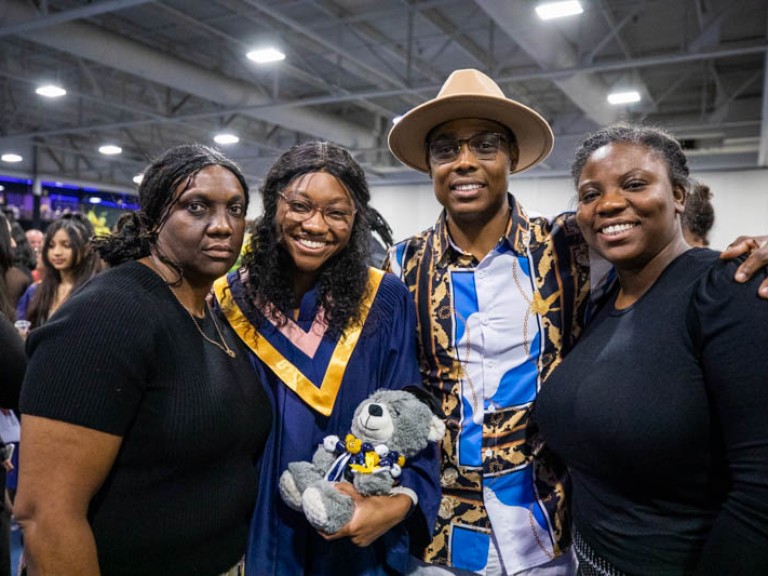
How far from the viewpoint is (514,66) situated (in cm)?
967

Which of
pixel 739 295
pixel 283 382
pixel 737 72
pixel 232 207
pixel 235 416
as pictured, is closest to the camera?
pixel 739 295

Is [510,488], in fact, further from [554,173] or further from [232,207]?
[554,173]

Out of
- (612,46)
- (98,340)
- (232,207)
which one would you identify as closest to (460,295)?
(232,207)

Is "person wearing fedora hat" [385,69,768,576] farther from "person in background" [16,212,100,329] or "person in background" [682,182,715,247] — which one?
"person in background" [16,212,100,329]

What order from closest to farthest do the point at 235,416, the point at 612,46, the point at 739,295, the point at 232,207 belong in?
the point at 739,295, the point at 235,416, the point at 232,207, the point at 612,46

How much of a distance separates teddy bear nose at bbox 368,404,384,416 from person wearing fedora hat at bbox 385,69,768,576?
1.23 feet

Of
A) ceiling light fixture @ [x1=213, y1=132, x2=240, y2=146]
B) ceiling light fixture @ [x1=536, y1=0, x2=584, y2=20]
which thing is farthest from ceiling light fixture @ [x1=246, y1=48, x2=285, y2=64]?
ceiling light fixture @ [x1=213, y1=132, x2=240, y2=146]

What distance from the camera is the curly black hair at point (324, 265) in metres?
1.80

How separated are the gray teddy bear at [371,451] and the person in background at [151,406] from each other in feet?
0.48

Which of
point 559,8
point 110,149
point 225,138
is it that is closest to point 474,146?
point 559,8

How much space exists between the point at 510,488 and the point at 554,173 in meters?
12.2

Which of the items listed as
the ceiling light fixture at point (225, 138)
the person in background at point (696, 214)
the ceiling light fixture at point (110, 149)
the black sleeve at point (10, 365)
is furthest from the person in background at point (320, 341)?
the ceiling light fixture at point (110, 149)

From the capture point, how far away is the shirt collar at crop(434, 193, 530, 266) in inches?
76.6

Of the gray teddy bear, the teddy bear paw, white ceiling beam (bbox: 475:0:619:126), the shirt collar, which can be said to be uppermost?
white ceiling beam (bbox: 475:0:619:126)
